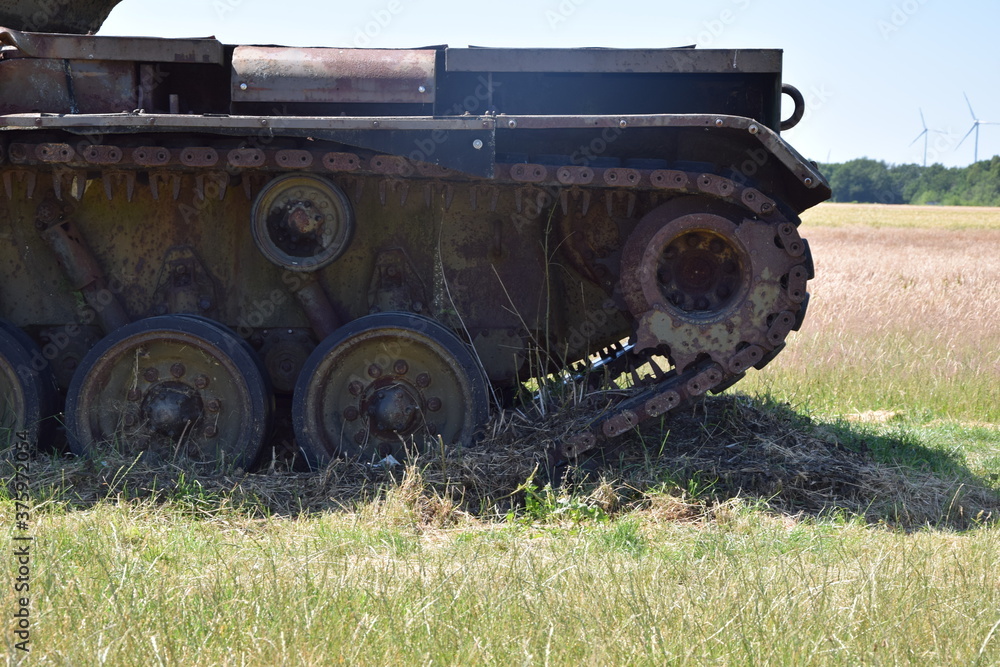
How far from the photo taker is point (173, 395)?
19.2ft

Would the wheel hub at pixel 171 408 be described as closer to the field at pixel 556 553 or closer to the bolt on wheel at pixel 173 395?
the bolt on wheel at pixel 173 395

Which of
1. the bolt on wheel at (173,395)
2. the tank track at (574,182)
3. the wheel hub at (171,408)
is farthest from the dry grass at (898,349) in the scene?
the wheel hub at (171,408)

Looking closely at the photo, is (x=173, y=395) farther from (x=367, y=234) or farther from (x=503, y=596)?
(x=503, y=596)

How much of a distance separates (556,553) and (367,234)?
2.60 m

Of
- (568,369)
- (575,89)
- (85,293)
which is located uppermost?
(575,89)

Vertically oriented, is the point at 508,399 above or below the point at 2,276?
below

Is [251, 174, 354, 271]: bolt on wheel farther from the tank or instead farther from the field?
the field

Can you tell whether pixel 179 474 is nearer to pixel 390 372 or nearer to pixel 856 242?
pixel 390 372

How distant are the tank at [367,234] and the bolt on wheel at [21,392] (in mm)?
15

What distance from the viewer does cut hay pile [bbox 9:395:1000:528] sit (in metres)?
5.36

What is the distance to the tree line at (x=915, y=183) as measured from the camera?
72375mm

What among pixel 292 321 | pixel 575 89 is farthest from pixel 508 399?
pixel 575 89

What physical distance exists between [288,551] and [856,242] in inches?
1007

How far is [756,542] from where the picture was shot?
4.70 metres
